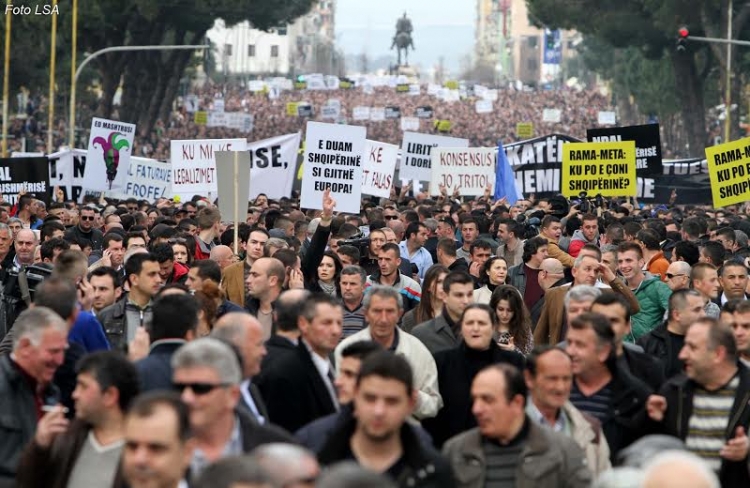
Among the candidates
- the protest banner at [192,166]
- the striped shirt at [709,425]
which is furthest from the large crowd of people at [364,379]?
the protest banner at [192,166]

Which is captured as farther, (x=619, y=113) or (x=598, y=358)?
(x=619, y=113)

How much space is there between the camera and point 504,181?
25141 millimetres

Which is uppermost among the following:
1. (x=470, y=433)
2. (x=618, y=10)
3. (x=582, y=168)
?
(x=618, y=10)

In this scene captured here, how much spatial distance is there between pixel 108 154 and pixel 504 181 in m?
5.45

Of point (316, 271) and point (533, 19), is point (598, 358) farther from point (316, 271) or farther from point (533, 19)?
point (533, 19)

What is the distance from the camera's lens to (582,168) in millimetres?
21172

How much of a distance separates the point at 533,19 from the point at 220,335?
49.7 m

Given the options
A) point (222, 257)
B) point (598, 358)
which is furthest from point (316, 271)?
point (598, 358)

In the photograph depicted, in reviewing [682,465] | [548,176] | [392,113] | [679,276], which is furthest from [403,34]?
[682,465]

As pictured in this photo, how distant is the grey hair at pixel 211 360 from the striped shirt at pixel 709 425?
2.22m

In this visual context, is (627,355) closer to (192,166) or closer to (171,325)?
(171,325)

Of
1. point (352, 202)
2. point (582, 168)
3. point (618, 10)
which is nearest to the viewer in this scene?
point (352, 202)

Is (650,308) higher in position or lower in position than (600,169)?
lower

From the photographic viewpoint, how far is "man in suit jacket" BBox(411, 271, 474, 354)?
32.0 ft
